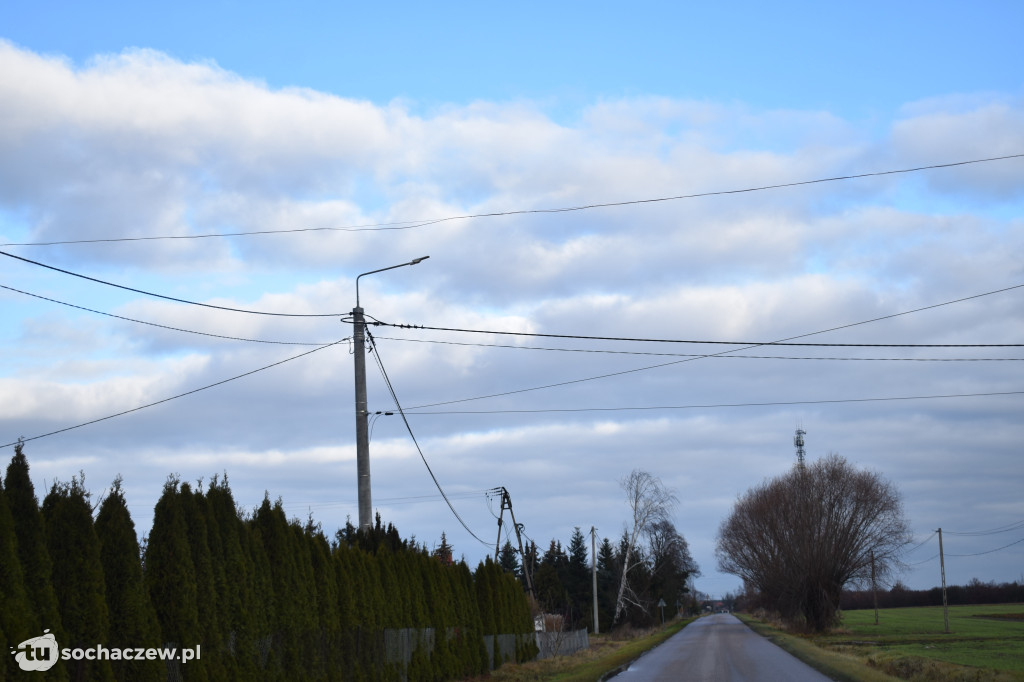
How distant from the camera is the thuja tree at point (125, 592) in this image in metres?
11.7

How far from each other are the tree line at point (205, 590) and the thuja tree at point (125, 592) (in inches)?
0.6

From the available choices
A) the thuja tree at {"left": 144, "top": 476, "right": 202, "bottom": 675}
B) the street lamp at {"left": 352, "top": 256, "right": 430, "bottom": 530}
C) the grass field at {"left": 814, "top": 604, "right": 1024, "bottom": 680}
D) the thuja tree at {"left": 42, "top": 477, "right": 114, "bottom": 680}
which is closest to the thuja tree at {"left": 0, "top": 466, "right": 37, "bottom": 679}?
the thuja tree at {"left": 42, "top": 477, "right": 114, "bottom": 680}

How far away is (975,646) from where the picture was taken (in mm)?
43344

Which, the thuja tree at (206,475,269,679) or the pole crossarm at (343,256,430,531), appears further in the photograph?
the pole crossarm at (343,256,430,531)

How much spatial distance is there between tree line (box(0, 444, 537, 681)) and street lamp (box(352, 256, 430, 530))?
3.74 ft

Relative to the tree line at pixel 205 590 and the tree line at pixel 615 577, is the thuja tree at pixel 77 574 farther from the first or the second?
the tree line at pixel 615 577

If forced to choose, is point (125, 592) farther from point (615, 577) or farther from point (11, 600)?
point (615, 577)

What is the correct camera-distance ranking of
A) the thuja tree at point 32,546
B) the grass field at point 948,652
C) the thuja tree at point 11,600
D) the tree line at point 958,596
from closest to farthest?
the thuja tree at point 11,600 < the thuja tree at point 32,546 < the grass field at point 948,652 < the tree line at point 958,596

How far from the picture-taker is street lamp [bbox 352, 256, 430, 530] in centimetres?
1933

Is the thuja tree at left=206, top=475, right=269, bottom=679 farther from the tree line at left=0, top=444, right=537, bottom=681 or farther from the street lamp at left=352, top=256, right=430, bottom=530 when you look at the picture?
the street lamp at left=352, top=256, right=430, bottom=530

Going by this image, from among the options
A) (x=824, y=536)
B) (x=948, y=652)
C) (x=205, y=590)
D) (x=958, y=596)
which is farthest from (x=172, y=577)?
(x=958, y=596)

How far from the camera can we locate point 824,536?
218 feet

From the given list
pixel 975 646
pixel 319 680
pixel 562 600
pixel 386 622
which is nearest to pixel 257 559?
pixel 319 680

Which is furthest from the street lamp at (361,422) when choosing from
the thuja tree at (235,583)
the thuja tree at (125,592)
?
the thuja tree at (125,592)
